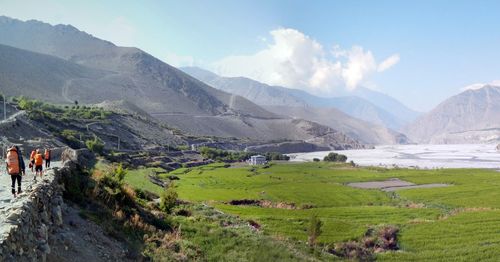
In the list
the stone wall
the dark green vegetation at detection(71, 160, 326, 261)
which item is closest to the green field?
the dark green vegetation at detection(71, 160, 326, 261)

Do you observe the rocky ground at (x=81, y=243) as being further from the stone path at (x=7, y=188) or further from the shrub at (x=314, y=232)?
the shrub at (x=314, y=232)

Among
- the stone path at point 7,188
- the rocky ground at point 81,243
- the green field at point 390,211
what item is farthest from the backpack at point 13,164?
the green field at point 390,211

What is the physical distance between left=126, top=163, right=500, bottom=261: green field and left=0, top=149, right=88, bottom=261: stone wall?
64.3ft

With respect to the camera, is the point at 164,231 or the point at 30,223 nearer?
the point at 30,223

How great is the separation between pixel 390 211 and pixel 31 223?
37.9 meters

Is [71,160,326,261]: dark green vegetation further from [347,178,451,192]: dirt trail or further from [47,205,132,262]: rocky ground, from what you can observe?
[347,178,451,192]: dirt trail

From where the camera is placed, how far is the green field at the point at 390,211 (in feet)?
104

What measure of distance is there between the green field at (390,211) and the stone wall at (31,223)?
19.6m

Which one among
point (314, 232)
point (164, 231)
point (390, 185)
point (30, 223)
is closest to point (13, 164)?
point (30, 223)

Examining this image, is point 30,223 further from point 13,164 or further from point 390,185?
point 390,185

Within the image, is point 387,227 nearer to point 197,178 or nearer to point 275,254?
point 275,254

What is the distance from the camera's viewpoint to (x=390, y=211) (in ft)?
141

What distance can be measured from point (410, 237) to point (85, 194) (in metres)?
25.2

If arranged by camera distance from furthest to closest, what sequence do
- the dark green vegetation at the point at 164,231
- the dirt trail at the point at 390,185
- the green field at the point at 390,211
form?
1. the dirt trail at the point at 390,185
2. the green field at the point at 390,211
3. the dark green vegetation at the point at 164,231
